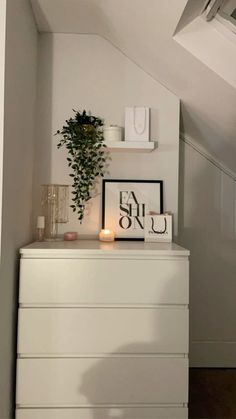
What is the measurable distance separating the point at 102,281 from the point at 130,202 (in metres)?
0.69

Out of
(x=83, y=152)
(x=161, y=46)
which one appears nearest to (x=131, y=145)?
(x=83, y=152)

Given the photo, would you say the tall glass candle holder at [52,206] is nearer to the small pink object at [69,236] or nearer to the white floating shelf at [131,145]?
the small pink object at [69,236]

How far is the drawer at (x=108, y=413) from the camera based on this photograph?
161 cm

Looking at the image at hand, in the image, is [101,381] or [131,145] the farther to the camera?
[131,145]

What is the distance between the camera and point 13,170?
5.22 ft

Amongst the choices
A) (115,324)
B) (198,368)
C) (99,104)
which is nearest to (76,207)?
(99,104)

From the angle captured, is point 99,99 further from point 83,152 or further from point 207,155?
point 207,155

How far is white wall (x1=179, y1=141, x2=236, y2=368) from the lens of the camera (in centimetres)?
253

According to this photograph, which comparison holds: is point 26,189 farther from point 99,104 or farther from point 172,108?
point 172,108

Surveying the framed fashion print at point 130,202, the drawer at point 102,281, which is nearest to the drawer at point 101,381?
the drawer at point 102,281

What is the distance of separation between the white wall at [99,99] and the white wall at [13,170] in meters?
0.23

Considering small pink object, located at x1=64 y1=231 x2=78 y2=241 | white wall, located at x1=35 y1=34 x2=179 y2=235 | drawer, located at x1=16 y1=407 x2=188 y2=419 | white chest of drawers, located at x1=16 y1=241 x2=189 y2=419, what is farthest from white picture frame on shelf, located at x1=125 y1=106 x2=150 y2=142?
drawer, located at x1=16 y1=407 x2=188 y2=419

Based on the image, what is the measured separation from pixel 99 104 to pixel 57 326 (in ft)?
4.26

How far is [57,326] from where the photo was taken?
63.6 inches
